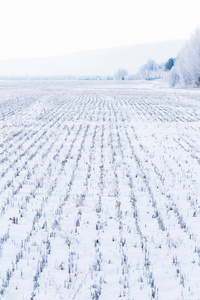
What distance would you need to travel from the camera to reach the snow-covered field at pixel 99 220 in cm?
464

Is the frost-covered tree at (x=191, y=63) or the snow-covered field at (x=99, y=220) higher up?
the frost-covered tree at (x=191, y=63)

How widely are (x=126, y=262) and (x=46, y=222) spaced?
6.30 ft

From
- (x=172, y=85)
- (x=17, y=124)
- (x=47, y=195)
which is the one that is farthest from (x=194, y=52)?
(x=47, y=195)

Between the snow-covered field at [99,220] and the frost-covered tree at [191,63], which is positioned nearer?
the snow-covered field at [99,220]

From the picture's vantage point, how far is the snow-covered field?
4.64 m

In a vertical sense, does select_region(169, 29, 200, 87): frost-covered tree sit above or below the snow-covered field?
above

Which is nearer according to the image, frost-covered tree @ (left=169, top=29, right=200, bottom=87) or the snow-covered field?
the snow-covered field

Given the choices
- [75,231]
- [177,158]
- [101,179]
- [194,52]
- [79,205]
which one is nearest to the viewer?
[75,231]

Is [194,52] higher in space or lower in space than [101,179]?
higher

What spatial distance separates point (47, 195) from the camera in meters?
7.83

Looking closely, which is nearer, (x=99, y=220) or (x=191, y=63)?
(x=99, y=220)

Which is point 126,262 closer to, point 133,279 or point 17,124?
point 133,279

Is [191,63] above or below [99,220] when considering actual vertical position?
above

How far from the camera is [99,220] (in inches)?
261
